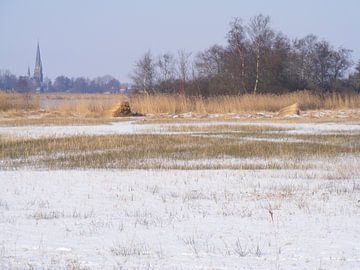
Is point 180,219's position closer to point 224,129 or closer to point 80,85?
point 224,129

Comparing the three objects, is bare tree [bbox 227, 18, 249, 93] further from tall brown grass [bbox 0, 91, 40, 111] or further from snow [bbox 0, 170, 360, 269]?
snow [bbox 0, 170, 360, 269]

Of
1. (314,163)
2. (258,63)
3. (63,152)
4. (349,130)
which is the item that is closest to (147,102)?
(258,63)

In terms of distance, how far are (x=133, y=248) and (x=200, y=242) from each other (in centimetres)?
75

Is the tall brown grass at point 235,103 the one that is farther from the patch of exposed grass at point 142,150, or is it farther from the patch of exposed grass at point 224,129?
the patch of exposed grass at point 142,150

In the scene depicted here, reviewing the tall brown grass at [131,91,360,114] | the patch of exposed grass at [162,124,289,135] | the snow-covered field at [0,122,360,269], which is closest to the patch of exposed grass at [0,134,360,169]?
the snow-covered field at [0,122,360,269]

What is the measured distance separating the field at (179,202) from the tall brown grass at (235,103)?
16.3 meters

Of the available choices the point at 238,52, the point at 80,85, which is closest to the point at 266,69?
the point at 238,52

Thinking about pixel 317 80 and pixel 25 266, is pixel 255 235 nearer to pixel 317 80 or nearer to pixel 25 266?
pixel 25 266

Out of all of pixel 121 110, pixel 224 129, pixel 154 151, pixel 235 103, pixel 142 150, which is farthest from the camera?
pixel 235 103

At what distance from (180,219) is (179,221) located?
0.11 m

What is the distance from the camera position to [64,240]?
6543 millimetres

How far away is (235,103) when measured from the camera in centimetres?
3631

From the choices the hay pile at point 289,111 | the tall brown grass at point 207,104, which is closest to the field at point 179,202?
the hay pile at point 289,111

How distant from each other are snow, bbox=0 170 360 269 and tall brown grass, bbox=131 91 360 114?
80.5ft
